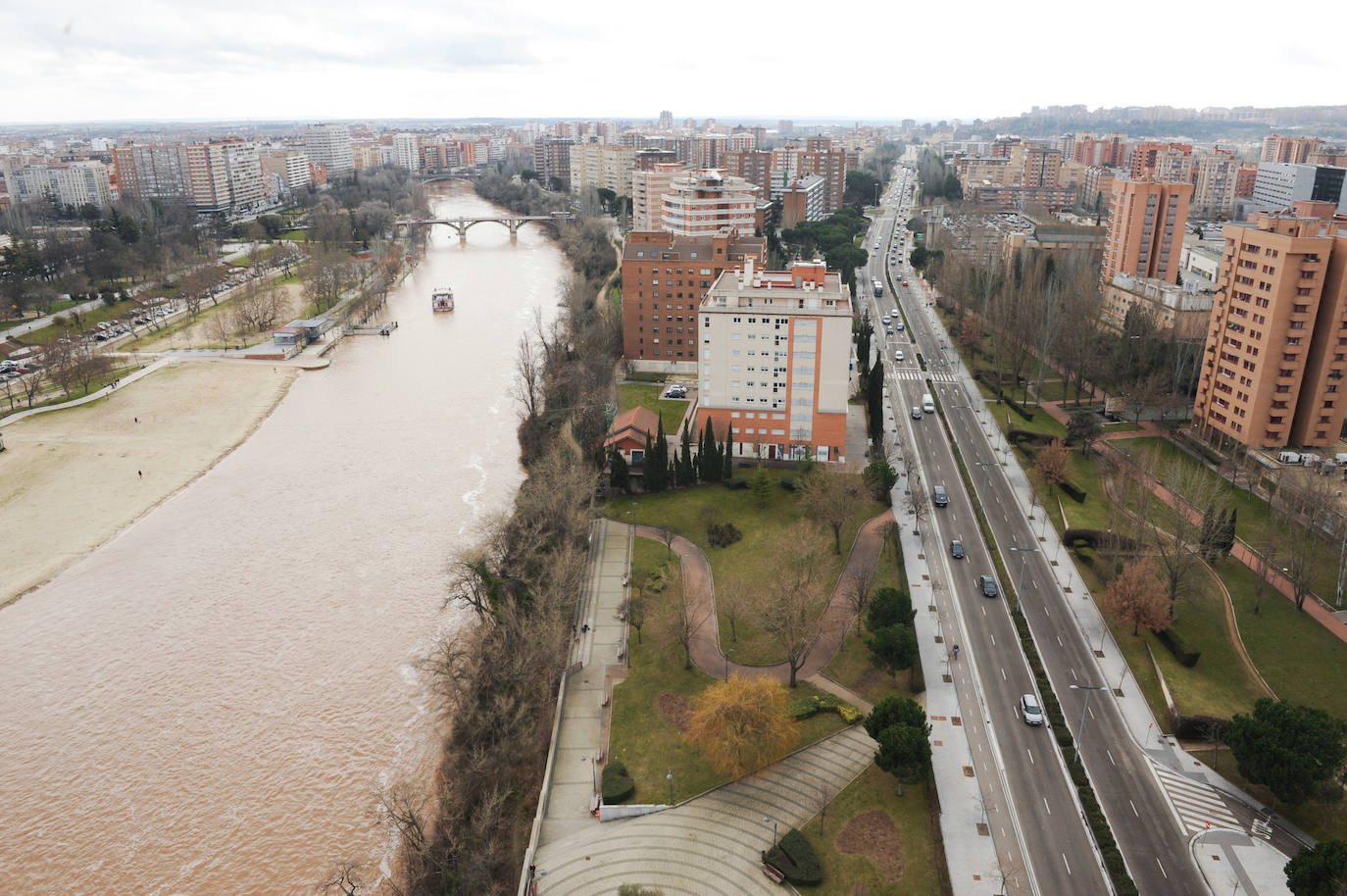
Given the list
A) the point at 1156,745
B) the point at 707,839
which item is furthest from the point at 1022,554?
the point at 707,839

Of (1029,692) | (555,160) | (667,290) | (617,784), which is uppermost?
(555,160)

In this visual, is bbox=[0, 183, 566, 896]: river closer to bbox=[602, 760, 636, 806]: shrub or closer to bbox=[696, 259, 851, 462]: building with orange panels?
bbox=[602, 760, 636, 806]: shrub

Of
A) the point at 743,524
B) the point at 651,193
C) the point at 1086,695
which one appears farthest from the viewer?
the point at 651,193

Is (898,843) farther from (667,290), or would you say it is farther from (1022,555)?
(667,290)

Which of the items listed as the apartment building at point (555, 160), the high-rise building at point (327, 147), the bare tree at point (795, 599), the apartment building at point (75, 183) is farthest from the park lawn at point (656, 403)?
the high-rise building at point (327, 147)

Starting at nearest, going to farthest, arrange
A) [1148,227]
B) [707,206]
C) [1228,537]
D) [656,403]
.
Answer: [1228,537] < [656,403] < [1148,227] < [707,206]

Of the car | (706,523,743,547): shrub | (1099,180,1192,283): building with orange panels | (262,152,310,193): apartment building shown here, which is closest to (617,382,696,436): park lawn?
(706,523,743,547): shrub
